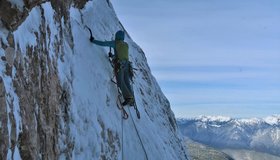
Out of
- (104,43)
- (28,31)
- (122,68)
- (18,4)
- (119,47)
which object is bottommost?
(122,68)

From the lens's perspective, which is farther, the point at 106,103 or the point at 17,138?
the point at 106,103

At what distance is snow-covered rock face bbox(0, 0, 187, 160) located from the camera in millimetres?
10346

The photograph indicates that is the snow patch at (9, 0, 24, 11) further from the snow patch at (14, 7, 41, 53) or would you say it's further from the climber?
the climber

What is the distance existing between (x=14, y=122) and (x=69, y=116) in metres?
4.99

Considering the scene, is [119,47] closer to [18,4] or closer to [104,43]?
[104,43]

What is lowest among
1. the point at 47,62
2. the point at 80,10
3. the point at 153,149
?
the point at 153,149

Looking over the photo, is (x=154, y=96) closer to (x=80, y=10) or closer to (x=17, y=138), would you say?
(x=80, y=10)

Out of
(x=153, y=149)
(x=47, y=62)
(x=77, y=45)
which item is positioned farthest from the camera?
(x=153, y=149)

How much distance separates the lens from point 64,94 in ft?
48.6

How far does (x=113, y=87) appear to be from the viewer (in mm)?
21031

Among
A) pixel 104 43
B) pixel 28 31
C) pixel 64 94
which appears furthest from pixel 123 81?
pixel 28 31

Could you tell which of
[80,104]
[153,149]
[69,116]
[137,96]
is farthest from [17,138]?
[137,96]

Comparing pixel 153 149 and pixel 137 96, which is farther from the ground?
pixel 137 96

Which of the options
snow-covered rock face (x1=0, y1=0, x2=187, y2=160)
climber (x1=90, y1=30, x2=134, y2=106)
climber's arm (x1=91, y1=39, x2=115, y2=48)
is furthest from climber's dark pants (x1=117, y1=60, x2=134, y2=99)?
climber's arm (x1=91, y1=39, x2=115, y2=48)
